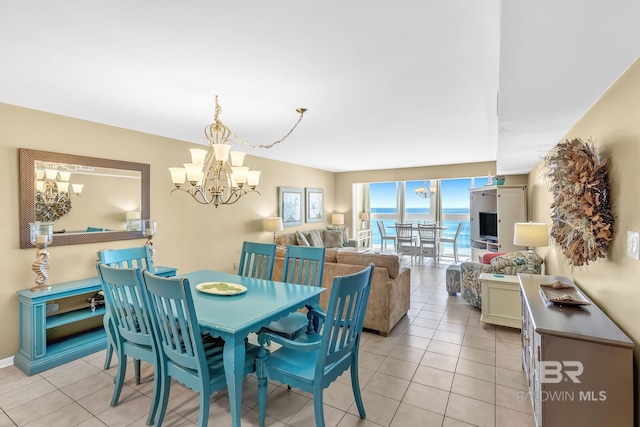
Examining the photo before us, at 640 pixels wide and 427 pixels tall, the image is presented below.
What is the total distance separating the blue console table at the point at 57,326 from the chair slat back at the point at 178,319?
1.67 meters

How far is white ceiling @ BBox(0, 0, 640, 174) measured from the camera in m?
1.44

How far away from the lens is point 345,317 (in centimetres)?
183

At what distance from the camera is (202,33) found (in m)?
1.76

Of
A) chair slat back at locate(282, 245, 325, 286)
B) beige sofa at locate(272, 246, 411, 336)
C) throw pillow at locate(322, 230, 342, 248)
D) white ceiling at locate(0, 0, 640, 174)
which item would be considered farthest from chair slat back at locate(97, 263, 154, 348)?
throw pillow at locate(322, 230, 342, 248)

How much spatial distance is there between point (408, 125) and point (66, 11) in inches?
126

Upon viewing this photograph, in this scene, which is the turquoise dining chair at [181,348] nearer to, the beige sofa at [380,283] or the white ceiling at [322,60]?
the white ceiling at [322,60]

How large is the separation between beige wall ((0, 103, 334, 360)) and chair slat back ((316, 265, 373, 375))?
3.02 meters

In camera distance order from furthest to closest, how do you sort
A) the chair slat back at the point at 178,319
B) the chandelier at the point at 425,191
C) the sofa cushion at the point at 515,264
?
the chandelier at the point at 425,191, the sofa cushion at the point at 515,264, the chair slat back at the point at 178,319

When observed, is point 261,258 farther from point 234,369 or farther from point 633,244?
point 633,244

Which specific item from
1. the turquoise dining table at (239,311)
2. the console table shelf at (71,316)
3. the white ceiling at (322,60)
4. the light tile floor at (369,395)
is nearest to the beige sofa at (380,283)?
the light tile floor at (369,395)

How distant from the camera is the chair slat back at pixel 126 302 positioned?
6.05 ft

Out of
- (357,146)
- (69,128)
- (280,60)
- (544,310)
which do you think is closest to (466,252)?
(357,146)

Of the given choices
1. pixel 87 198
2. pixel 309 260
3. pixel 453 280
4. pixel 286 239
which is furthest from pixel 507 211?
pixel 87 198

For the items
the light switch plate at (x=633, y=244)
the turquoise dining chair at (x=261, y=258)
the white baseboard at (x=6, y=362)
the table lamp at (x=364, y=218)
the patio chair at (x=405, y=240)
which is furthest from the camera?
the table lamp at (x=364, y=218)
